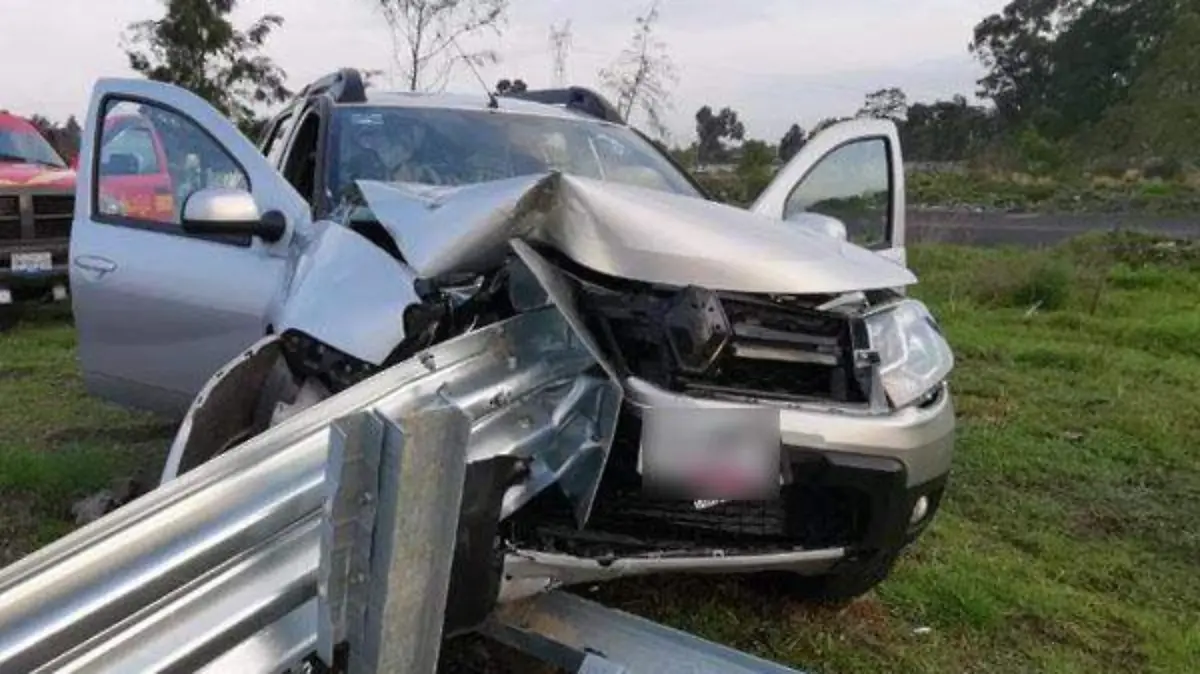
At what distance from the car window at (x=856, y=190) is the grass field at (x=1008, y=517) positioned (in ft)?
3.85

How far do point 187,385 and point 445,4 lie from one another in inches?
376

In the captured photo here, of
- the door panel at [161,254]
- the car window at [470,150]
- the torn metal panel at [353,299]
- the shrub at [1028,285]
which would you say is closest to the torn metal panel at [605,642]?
the torn metal panel at [353,299]

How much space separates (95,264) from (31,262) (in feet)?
19.1

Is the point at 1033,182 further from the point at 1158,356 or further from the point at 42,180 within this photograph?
the point at 42,180

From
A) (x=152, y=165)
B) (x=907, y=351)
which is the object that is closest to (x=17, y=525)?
(x=152, y=165)

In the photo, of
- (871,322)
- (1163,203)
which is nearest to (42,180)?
(871,322)

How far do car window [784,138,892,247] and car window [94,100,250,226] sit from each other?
202cm

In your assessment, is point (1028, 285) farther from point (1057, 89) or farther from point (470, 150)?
point (1057, 89)

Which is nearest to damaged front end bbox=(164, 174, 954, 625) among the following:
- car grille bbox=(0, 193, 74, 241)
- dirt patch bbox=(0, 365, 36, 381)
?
dirt patch bbox=(0, 365, 36, 381)

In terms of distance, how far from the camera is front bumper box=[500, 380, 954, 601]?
2.48 m

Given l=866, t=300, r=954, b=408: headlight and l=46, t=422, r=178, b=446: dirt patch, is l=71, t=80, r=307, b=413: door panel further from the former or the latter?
l=866, t=300, r=954, b=408: headlight

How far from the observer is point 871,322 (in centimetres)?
296

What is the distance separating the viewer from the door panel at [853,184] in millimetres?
4082

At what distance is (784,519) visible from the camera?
9.04ft
